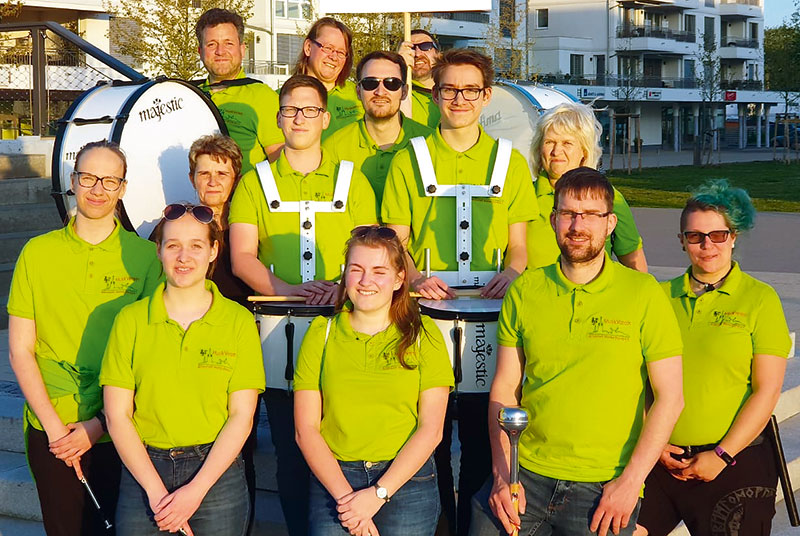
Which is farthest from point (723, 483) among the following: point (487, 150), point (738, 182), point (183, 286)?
point (738, 182)

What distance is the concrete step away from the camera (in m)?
10.7

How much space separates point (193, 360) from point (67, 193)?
7.11 ft

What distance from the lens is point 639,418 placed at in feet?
12.1

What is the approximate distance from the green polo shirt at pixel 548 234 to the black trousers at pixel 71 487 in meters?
2.14

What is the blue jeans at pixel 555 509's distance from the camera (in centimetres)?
362

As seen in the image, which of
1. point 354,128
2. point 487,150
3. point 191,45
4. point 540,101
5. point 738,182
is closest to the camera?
point 487,150

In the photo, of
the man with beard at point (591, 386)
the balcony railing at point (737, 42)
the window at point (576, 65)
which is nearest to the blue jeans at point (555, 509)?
the man with beard at point (591, 386)

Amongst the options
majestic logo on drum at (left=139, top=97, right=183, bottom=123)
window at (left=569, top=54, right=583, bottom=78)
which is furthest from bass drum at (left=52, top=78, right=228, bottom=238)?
window at (left=569, top=54, right=583, bottom=78)

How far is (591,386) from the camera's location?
362 centimetres

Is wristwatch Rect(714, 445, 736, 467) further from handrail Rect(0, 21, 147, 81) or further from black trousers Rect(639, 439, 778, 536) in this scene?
handrail Rect(0, 21, 147, 81)

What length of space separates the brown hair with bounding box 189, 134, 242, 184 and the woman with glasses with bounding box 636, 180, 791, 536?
2.30m

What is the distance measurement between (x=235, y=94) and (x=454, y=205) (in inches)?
84.8

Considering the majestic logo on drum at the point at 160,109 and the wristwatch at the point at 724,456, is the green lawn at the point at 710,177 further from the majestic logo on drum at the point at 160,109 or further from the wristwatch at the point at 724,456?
the wristwatch at the point at 724,456

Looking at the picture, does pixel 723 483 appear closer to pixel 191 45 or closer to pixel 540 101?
A: pixel 540 101
